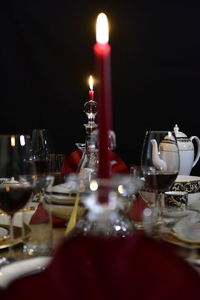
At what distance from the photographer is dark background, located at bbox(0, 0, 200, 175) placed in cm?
244

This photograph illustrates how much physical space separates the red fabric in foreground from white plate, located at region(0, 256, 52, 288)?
16 cm

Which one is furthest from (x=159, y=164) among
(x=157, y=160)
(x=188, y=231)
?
(x=188, y=231)

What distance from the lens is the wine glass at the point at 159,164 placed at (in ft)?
2.58

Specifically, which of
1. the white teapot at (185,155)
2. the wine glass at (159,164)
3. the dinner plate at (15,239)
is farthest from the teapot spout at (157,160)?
the white teapot at (185,155)

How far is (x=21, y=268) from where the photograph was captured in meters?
0.49

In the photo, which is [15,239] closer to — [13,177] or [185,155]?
[13,177]

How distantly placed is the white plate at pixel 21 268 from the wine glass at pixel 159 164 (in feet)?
0.95

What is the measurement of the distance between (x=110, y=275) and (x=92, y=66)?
231 centimetres

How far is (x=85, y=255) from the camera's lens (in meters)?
0.29

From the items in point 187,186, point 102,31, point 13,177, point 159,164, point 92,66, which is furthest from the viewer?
point 92,66

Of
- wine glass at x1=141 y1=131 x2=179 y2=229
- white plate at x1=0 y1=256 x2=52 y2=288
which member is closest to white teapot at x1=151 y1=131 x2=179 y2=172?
wine glass at x1=141 y1=131 x2=179 y2=229

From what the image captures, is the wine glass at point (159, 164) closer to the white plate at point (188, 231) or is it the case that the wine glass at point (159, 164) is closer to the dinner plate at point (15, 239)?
the white plate at point (188, 231)

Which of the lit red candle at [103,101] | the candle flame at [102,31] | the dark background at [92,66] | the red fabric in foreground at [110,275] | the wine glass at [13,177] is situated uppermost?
the dark background at [92,66]

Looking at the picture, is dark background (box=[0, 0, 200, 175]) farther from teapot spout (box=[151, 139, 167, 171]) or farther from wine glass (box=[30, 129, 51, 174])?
teapot spout (box=[151, 139, 167, 171])
